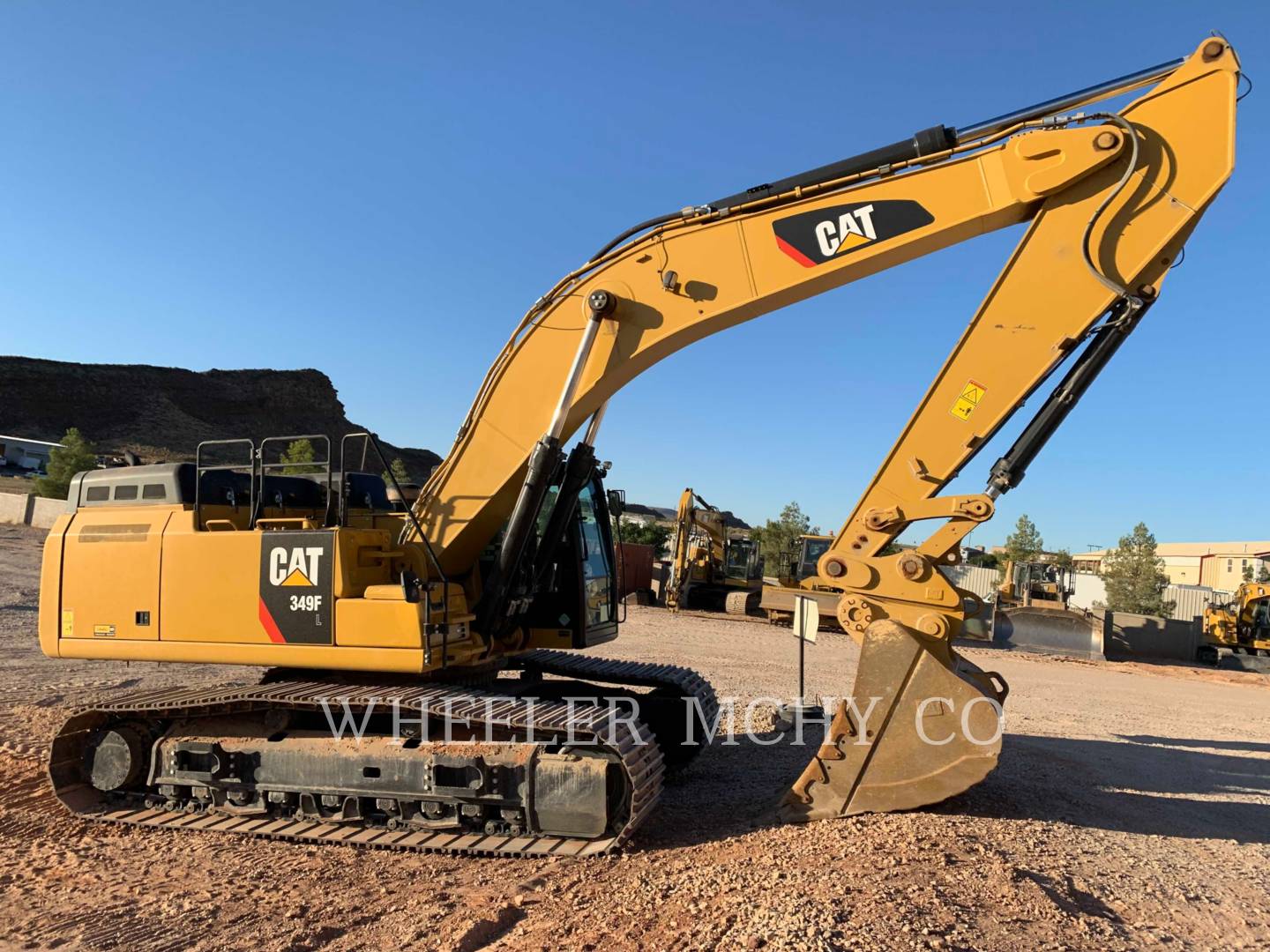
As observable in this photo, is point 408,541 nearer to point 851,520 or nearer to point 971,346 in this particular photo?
point 851,520

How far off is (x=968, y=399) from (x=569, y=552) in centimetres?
340

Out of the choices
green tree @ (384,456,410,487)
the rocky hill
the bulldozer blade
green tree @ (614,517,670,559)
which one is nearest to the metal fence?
green tree @ (614,517,670,559)

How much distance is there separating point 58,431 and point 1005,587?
6354cm

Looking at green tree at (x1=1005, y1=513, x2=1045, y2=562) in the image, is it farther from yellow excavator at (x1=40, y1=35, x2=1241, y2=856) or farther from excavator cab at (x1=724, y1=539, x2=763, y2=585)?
yellow excavator at (x1=40, y1=35, x2=1241, y2=856)

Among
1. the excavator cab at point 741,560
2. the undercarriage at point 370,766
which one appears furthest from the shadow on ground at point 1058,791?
the excavator cab at point 741,560

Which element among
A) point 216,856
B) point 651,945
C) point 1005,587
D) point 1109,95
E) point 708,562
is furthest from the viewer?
point 1005,587

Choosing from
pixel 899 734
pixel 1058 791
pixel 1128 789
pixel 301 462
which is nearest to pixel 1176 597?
pixel 1128 789

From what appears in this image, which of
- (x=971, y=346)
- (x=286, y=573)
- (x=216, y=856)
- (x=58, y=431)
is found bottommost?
(x=216, y=856)

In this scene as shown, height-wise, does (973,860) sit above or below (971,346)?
below

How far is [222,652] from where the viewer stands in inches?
247

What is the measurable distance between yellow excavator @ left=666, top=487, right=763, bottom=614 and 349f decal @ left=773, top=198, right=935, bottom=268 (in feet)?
67.0

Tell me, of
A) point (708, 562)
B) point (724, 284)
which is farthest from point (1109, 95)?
point (708, 562)

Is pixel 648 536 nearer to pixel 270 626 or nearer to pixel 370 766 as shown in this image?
pixel 270 626

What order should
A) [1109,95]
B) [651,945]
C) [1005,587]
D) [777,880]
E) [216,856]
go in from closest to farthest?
1. [651,945]
2. [777,880]
3. [1109,95]
4. [216,856]
5. [1005,587]
